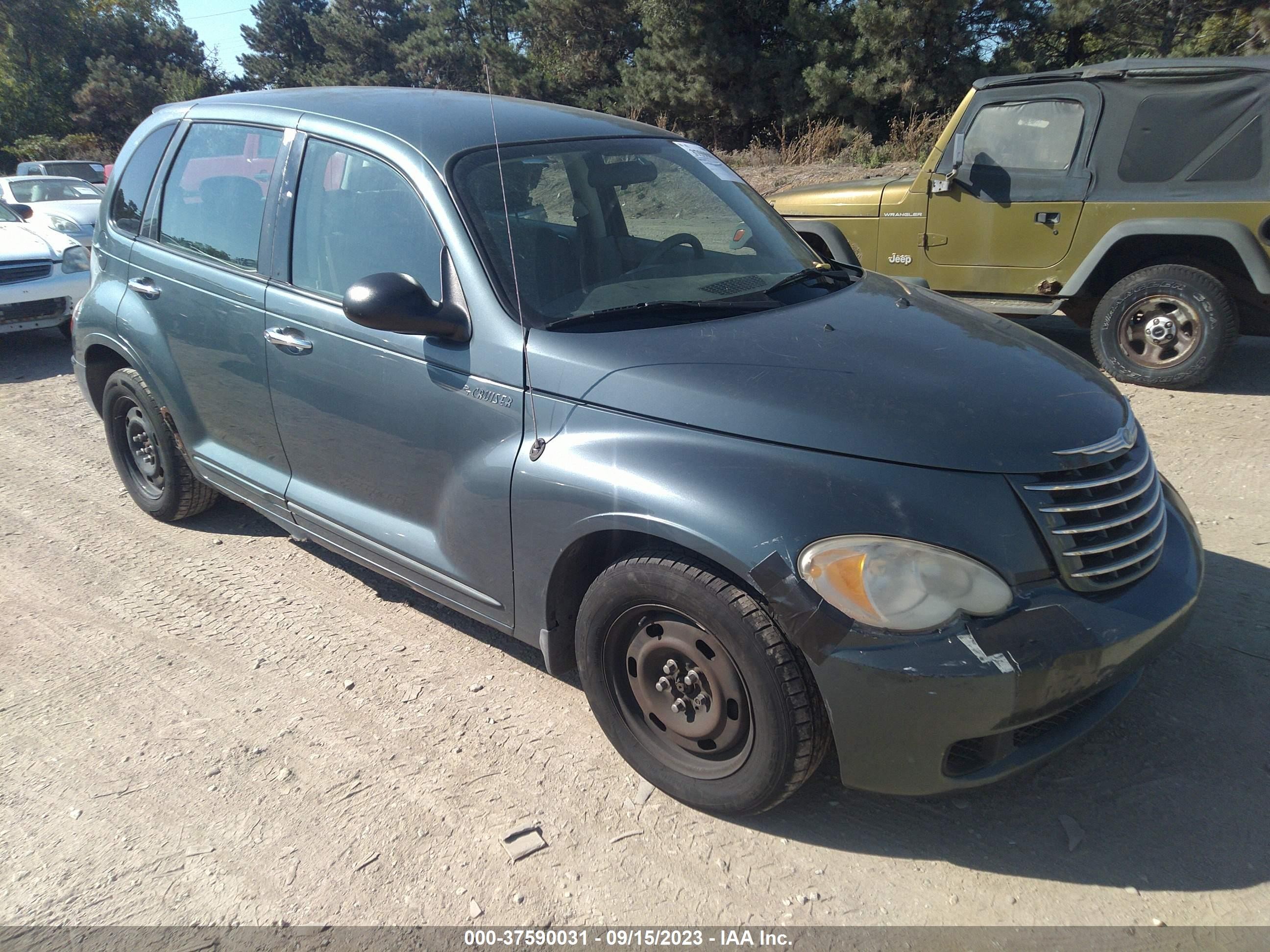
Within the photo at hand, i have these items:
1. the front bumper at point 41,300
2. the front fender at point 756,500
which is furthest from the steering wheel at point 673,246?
the front bumper at point 41,300

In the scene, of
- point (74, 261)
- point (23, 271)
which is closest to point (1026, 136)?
point (74, 261)

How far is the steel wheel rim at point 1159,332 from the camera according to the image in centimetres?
600

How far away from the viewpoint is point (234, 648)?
363 centimetres

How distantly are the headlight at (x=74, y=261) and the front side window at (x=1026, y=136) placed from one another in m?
7.85

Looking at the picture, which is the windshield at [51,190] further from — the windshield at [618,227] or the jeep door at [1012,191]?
the windshield at [618,227]

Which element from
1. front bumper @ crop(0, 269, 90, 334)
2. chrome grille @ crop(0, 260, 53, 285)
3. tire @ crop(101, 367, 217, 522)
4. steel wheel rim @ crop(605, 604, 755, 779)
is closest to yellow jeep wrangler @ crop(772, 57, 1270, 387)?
steel wheel rim @ crop(605, 604, 755, 779)

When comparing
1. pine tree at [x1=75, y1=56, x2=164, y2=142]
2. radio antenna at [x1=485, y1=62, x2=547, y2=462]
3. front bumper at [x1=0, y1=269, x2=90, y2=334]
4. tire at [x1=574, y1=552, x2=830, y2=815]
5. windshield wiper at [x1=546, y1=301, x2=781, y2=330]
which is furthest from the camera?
pine tree at [x1=75, y1=56, x2=164, y2=142]

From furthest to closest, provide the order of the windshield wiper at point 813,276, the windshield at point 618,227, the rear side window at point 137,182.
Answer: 1. the rear side window at point 137,182
2. the windshield wiper at point 813,276
3. the windshield at point 618,227

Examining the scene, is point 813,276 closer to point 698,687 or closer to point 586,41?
point 698,687

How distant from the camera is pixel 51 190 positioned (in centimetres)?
1541

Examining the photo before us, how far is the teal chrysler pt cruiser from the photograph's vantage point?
2264 millimetres

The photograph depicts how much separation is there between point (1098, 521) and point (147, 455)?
14.4ft

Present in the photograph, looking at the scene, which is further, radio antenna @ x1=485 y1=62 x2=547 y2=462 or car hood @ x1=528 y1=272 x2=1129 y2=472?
radio antenna @ x1=485 y1=62 x2=547 y2=462

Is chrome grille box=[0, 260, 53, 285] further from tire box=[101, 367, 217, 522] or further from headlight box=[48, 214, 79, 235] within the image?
headlight box=[48, 214, 79, 235]
